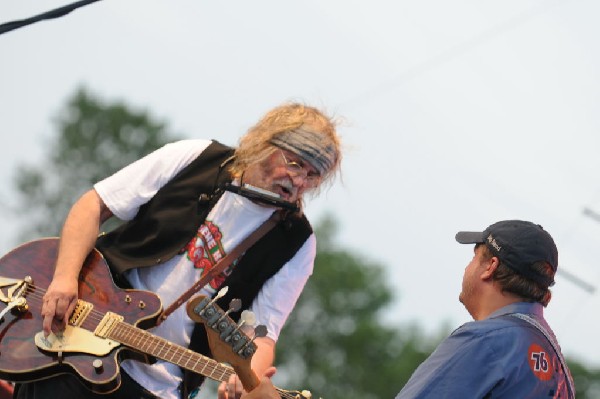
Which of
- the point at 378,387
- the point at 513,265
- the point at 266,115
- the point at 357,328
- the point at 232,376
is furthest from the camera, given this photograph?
the point at 357,328

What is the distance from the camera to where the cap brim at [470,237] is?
5328 mm

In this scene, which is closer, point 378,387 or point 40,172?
point 378,387

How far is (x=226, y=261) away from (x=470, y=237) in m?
1.29

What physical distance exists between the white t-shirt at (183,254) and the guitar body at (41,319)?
147mm

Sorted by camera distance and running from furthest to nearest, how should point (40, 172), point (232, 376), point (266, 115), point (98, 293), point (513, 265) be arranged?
point (40, 172) < point (266, 115) < point (98, 293) < point (232, 376) < point (513, 265)

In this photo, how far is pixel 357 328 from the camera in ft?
150

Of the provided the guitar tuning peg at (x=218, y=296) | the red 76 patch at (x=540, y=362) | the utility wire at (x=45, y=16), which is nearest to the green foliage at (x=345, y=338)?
the guitar tuning peg at (x=218, y=296)

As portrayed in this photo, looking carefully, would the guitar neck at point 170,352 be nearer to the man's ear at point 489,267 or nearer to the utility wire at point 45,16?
the man's ear at point 489,267

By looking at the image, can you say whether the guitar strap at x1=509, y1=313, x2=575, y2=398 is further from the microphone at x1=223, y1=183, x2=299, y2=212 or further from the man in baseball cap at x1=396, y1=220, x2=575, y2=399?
the microphone at x1=223, y1=183, x2=299, y2=212

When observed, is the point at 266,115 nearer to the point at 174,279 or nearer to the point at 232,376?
the point at 174,279

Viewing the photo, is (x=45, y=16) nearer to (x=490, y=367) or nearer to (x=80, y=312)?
(x=80, y=312)

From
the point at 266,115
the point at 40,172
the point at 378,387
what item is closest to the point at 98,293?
the point at 266,115

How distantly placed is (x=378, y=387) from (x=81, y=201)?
37.3m

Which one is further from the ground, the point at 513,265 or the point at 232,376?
the point at 513,265
